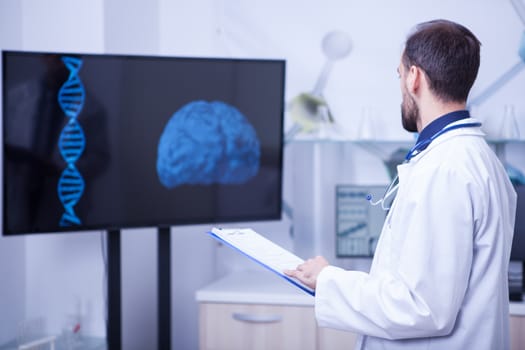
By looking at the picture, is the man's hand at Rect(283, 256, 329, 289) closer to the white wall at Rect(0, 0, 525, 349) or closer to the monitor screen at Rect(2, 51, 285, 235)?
the monitor screen at Rect(2, 51, 285, 235)

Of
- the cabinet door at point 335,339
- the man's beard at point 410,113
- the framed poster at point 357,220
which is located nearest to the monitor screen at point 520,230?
the framed poster at point 357,220

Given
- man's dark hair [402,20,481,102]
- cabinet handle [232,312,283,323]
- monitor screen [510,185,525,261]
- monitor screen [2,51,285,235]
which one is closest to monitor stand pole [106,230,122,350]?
monitor screen [2,51,285,235]

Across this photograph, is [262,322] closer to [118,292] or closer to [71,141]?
[118,292]

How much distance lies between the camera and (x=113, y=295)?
2.24 meters

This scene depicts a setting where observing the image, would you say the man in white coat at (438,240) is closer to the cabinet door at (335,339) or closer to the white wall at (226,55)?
the cabinet door at (335,339)

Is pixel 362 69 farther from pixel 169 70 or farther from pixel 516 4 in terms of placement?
pixel 169 70

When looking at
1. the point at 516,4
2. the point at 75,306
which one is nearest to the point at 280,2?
the point at 516,4

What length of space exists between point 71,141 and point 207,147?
0.51m

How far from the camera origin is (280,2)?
2.90 m

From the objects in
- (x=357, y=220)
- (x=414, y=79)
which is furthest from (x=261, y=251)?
(x=357, y=220)

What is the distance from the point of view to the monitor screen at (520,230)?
2381 millimetres

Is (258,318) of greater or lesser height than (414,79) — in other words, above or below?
below

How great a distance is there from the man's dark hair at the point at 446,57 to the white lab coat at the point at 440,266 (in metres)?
0.09

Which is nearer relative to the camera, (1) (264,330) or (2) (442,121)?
(2) (442,121)
